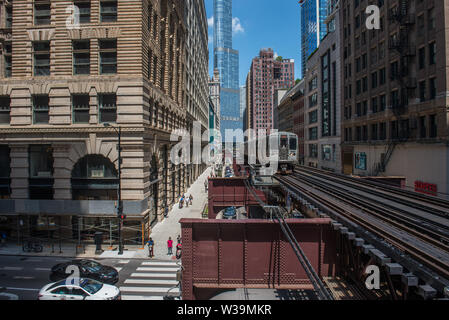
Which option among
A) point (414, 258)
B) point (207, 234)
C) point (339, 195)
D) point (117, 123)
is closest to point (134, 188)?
point (117, 123)

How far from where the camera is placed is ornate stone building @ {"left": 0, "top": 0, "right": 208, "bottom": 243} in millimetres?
23047

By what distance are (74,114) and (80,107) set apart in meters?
0.80

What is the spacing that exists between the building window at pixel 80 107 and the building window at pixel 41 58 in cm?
356

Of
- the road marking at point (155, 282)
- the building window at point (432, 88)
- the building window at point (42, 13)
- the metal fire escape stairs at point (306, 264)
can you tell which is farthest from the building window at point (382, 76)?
the building window at point (42, 13)

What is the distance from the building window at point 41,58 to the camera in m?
24.0

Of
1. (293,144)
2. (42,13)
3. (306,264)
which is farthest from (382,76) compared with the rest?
(42,13)

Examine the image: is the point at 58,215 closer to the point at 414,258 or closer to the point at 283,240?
the point at 283,240

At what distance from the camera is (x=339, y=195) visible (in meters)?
18.5

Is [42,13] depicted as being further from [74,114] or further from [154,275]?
[154,275]

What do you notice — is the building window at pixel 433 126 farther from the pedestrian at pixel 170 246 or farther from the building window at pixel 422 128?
the pedestrian at pixel 170 246

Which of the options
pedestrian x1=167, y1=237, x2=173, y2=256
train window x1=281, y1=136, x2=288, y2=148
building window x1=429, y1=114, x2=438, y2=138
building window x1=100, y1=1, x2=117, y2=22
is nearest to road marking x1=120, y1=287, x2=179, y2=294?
pedestrian x1=167, y1=237, x2=173, y2=256

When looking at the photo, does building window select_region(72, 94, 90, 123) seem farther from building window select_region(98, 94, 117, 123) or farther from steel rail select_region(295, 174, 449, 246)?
steel rail select_region(295, 174, 449, 246)

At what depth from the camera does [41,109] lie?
2411cm
